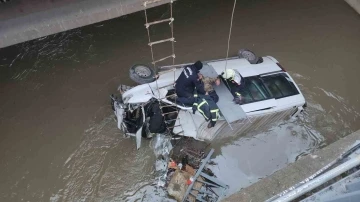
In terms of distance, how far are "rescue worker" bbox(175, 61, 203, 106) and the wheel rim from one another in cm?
92

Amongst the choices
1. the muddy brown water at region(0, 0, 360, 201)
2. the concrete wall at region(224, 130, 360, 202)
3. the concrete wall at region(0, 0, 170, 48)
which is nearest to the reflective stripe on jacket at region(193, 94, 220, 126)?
the muddy brown water at region(0, 0, 360, 201)

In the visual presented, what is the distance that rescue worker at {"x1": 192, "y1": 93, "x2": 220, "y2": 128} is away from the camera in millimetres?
7379

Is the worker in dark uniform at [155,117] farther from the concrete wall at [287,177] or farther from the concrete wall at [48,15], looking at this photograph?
the concrete wall at [287,177]

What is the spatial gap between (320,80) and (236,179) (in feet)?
14.2

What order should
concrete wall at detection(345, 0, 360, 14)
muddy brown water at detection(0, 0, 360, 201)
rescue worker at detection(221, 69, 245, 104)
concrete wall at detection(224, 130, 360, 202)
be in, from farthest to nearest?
concrete wall at detection(345, 0, 360, 14) < muddy brown water at detection(0, 0, 360, 201) < rescue worker at detection(221, 69, 245, 104) < concrete wall at detection(224, 130, 360, 202)

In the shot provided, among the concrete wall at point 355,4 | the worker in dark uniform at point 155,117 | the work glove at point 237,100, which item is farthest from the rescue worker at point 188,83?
the concrete wall at point 355,4

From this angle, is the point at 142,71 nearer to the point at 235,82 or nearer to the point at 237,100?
the point at 235,82

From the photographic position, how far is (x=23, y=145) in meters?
8.18

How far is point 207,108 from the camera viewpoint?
7387 mm

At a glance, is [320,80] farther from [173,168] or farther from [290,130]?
[173,168]

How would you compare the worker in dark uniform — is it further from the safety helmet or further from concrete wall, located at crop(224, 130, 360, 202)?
concrete wall, located at crop(224, 130, 360, 202)

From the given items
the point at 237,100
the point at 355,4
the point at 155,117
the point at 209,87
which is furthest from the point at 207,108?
the point at 355,4

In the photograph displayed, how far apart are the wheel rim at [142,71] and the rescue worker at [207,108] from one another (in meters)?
1.43

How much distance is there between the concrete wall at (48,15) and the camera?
25.0ft
